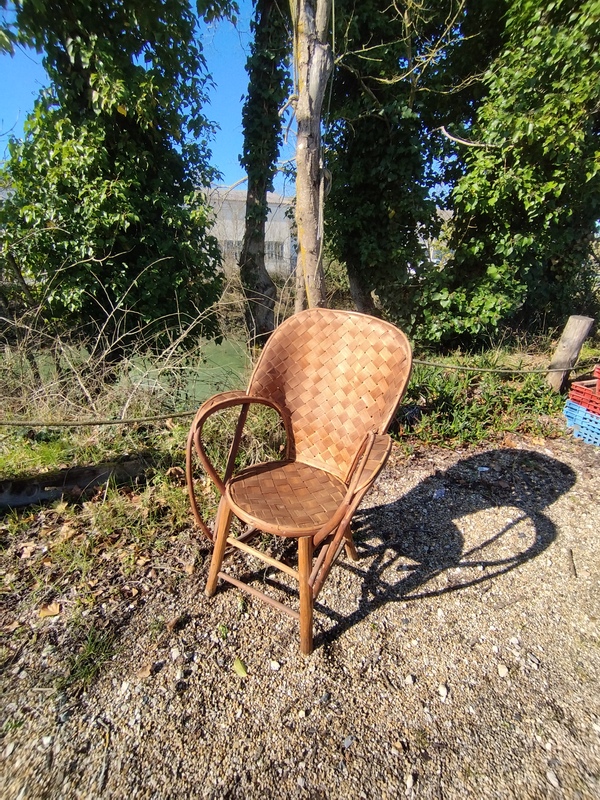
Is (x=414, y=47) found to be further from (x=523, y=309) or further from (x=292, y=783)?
(x=292, y=783)

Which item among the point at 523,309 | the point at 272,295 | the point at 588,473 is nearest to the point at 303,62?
the point at 588,473

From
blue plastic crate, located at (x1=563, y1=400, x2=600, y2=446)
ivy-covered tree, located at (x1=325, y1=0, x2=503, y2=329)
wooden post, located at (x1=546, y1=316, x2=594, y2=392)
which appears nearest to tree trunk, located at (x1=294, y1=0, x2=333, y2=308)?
ivy-covered tree, located at (x1=325, y1=0, x2=503, y2=329)

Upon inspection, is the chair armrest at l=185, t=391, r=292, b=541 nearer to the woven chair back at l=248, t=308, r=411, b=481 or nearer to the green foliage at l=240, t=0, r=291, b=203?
the woven chair back at l=248, t=308, r=411, b=481

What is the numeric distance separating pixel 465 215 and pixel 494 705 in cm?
500

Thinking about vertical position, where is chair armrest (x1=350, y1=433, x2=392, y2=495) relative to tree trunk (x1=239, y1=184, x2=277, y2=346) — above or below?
below

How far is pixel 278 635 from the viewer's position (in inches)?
62.5

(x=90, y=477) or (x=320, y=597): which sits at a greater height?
(x=90, y=477)

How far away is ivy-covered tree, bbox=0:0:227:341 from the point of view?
285 centimetres

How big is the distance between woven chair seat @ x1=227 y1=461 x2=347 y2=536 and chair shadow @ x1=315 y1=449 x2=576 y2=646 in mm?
541

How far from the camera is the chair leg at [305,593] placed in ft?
4.43

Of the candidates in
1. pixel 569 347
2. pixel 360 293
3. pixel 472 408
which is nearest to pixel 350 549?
pixel 472 408

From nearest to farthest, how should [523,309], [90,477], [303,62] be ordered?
[90,477] → [303,62] → [523,309]

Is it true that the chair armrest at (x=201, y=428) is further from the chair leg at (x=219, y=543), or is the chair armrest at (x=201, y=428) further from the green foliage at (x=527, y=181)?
the green foliage at (x=527, y=181)

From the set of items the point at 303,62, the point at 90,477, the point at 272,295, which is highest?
the point at 303,62
